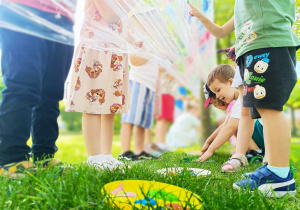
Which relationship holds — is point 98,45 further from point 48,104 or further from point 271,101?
point 271,101

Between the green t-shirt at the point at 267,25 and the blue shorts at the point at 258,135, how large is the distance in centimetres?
101

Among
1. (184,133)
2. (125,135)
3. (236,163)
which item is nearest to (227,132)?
(236,163)

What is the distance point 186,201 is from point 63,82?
925 millimetres

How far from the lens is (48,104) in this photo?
1491mm

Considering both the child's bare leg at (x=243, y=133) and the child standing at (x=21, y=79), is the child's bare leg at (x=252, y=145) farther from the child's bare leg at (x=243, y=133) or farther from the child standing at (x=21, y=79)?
the child standing at (x=21, y=79)

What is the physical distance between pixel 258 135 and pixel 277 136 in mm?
1021

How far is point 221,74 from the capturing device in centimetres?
171

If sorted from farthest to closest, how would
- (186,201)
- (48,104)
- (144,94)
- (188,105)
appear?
(188,105) < (144,94) < (48,104) < (186,201)

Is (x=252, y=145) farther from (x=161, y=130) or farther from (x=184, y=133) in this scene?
(x=184, y=133)

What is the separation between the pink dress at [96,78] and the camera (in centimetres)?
150

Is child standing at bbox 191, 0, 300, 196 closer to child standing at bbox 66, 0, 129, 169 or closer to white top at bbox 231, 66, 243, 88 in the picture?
white top at bbox 231, 66, 243, 88

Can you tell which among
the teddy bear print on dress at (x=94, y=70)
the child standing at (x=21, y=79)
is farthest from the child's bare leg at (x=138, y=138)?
the child standing at (x=21, y=79)

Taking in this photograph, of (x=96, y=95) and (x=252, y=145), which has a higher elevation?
(x=96, y=95)

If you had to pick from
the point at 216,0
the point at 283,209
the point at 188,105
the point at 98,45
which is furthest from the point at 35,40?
the point at 188,105
